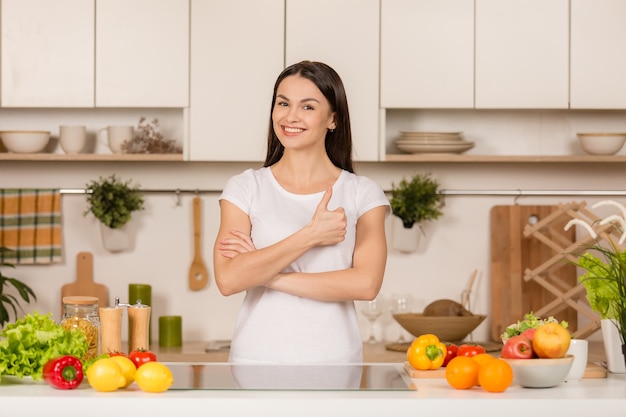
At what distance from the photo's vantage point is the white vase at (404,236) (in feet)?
13.1

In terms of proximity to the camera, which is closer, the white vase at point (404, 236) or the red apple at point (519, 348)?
the red apple at point (519, 348)

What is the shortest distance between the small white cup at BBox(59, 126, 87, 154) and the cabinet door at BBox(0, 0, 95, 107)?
5.5 inches

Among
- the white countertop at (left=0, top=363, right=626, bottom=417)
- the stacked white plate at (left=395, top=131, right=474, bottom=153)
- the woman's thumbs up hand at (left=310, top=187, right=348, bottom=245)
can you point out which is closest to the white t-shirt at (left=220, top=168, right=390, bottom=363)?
the woman's thumbs up hand at (left=310, top=187, right=348, bottom=245)

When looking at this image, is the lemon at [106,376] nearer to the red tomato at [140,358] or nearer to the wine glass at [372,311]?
the red tomato at [140,358]

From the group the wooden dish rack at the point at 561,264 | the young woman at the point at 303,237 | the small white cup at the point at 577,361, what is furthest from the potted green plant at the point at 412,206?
the small white cup at the point at 577,361

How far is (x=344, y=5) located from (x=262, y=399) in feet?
7.53

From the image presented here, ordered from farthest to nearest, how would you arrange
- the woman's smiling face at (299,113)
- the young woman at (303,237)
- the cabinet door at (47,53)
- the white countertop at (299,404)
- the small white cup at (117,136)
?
the small white cup at (117,136) < the cabinet door at (47,53) < the woman's smiling face at (299,113) < the young woman at (303,237) < the white countertop at (299,404)

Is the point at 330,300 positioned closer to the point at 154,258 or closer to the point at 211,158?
the point at 211,158

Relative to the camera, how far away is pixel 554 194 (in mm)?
4098

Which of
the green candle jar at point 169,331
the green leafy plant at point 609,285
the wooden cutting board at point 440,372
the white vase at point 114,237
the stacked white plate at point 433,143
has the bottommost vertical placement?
the green candle jar at point 169,331

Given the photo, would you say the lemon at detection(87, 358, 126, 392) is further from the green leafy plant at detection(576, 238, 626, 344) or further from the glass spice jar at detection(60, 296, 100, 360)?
the green leafy plant at detection(576, 238, 626, 344)

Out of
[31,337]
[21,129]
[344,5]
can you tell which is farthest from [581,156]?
[31,337]

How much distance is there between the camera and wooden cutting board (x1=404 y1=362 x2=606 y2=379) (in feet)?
6.88

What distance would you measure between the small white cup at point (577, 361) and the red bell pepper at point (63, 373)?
1.03m
